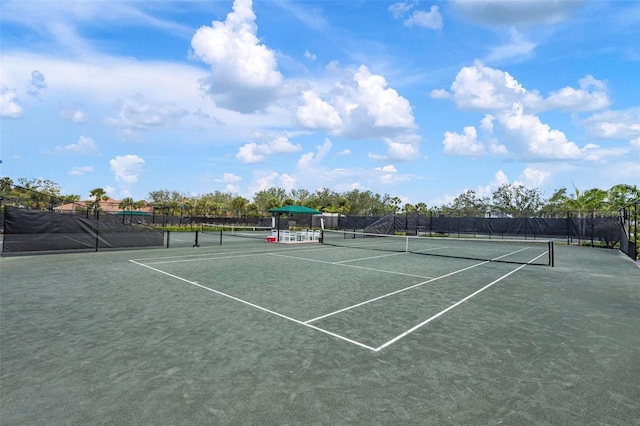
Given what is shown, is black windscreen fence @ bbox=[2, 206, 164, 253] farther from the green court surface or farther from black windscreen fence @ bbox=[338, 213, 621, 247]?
black windscreen fence @ bbox=[338, 213, 621, 247]

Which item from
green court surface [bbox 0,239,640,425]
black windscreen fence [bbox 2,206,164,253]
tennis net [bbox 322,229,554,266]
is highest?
black windscreen fence [bbox 2,206,164,253]

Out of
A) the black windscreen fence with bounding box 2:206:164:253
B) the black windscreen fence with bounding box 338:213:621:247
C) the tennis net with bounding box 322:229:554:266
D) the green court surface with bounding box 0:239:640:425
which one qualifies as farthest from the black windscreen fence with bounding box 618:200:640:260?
the black windscreen fence with bounding box 2:206:164:253

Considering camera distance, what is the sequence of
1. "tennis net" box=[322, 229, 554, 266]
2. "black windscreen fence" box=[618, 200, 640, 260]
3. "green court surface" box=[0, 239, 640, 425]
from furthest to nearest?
"black windscreen fence" box=[618, 200, 640, 260], "tennis net" box=[322, 229, 554, 266], "green court surface" box=[0, 239, 640, 425]

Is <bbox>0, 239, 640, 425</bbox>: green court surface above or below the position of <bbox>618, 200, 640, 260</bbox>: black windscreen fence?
below

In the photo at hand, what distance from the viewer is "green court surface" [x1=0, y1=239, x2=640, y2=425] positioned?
3.12 meters

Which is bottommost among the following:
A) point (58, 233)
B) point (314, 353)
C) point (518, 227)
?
point (314, 353)

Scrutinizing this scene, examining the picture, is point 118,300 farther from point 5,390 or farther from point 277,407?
point 277,407

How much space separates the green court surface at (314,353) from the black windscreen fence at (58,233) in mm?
6648

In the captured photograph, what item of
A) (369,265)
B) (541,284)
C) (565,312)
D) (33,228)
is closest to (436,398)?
(565,312)

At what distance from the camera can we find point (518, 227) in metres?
29.9

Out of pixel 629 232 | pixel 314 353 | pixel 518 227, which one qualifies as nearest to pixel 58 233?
pixel 314 353

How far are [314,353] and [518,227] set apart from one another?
30943 millimetres

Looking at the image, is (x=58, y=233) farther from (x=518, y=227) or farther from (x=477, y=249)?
(x=518, y=227)

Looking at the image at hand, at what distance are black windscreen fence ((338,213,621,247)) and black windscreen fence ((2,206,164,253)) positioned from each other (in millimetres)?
19979
